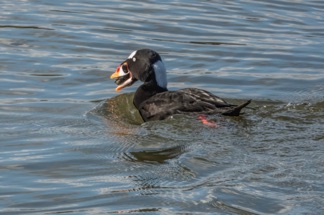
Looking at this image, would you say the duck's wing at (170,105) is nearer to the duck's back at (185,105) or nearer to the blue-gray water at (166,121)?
the duck's back at (185,105)

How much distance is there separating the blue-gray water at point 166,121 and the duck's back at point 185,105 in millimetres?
136

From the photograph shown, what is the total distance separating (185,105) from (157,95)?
669 millimetres

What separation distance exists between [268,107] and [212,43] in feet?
12.7

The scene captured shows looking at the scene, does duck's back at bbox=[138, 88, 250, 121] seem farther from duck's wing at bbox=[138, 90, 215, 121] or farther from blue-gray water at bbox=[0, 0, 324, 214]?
blue-gray water at bbox=[0, 0, 324, 214]

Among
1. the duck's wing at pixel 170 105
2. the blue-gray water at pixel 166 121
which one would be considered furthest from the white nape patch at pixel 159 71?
the blue-gray water at pixel 166 121

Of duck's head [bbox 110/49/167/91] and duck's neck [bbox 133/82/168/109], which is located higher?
duck's head [bbox 110/49/167/91]

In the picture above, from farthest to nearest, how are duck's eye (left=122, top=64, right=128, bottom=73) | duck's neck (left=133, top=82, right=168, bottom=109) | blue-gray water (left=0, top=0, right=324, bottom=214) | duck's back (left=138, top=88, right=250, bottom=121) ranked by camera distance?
duck's eye (left=122, top=64, right=128, bottom=73)
duck's neck (left=133, top=82, right=168, bottom=109)
duck's back (left=138, top=88, right=250, bottom=121)
blue-gray water (left=0, top=0, right=324, bottom=214)

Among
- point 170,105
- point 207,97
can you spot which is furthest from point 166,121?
point 207,97

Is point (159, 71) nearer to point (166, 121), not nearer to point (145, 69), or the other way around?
point (145, 69)

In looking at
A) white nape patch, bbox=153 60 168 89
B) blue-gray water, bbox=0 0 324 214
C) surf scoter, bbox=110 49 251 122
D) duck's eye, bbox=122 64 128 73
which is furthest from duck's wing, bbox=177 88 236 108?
duck's eye, bbox=122 64 128 73

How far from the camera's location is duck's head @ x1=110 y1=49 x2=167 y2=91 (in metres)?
12.1

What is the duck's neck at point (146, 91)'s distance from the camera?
12.1 m

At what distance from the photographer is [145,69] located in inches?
479

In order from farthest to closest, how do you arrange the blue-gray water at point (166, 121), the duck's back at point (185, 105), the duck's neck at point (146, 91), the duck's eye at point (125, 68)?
the duck's eye at point (125, 68)
the duck's neck at point (146, 91)
the duck's back at point (185, 105)
the blue-gray water at point (166, 121)
